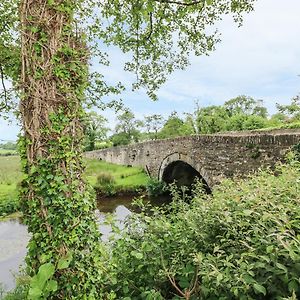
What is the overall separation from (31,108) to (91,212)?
2.86 feet

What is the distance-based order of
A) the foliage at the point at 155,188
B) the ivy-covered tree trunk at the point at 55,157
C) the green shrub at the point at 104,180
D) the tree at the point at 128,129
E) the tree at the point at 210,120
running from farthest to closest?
the tree at the point at 128,129 < the tree at the point at 210,120 < the green shrub at the point at 104,180 < the foliage at the point at 155,188 < the ivy-covered tree trunk at the point at 55,157

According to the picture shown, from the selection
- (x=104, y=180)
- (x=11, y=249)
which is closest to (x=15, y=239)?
(x=11, y=249)

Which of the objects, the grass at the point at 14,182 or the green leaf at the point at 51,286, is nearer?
the green leaf at the point at 51,286

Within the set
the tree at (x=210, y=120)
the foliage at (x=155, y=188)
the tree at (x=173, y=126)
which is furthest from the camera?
the tree at (x=173, y=126)

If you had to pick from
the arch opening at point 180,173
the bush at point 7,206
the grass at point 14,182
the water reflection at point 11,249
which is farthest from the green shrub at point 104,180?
the water reflection at point 11,249

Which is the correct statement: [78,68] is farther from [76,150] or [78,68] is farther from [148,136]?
[148,136]

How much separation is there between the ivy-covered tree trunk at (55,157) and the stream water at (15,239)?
3687mm

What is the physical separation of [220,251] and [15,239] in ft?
34.1

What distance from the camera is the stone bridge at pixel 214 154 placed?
718 cm

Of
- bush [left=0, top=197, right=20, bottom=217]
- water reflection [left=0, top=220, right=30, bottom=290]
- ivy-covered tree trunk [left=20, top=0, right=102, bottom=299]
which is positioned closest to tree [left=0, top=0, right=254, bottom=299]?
ivy-covered tree trunk [left=20, top=0, right=102, bottom=299]

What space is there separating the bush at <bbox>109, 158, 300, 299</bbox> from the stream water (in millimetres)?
3123

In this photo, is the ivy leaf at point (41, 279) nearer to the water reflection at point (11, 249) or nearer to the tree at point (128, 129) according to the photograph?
the water reflection at point (11, 249)

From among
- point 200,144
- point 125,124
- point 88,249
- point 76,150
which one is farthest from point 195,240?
point 125,124

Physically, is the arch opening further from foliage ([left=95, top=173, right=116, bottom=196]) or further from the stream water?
foliage ([left=95, top=173, right=116, bottom=196])
